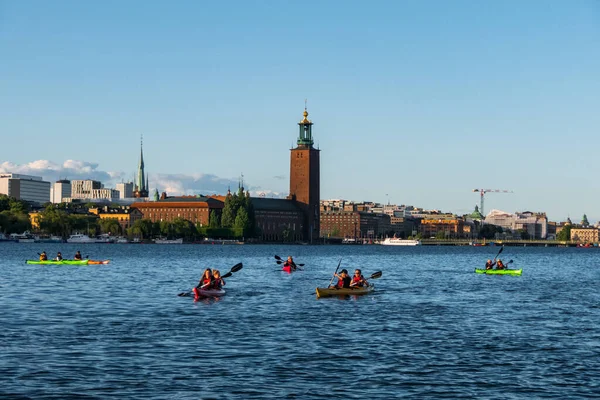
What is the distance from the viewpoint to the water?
23391 millimetres

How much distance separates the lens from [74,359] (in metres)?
26.8

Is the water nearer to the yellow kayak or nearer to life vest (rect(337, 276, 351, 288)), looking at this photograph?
the yellow kayak

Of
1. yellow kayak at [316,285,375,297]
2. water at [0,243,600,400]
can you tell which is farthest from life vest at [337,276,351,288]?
water at [0,243,600,400]

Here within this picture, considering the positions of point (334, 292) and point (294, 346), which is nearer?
point (294, 346)

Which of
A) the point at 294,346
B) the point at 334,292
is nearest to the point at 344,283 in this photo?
the point at 334,292

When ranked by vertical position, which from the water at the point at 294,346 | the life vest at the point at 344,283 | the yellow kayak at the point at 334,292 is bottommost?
the water at the point at 294,346

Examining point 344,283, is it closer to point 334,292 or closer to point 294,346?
point 334,292

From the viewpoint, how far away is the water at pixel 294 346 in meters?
23.4

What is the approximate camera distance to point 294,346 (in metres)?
29.9

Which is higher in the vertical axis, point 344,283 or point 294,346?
point 344,283

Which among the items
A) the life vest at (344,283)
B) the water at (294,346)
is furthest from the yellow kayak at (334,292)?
the water at (294,346)

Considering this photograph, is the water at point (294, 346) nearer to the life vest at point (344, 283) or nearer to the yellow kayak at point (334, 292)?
the yellow kayak at point (334, 292)

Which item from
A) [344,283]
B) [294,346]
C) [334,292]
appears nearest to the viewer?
[294,346]

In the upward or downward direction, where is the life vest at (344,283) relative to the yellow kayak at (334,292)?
upward
